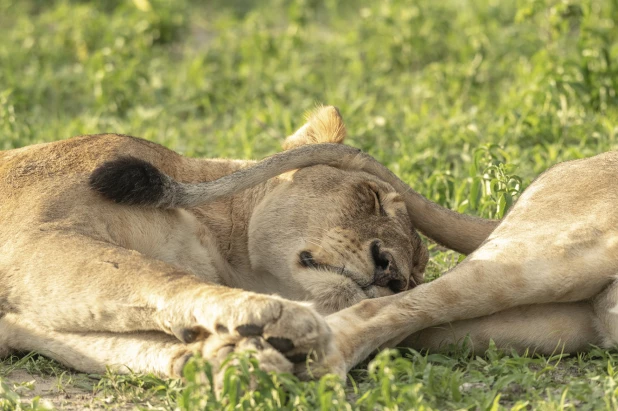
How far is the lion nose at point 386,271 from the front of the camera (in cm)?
411

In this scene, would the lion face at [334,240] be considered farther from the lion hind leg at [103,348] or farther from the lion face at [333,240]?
the lion hind leg at [103,348]

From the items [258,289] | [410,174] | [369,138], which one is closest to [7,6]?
[369,138]

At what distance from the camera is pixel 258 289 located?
4.40m

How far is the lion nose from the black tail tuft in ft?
2.96

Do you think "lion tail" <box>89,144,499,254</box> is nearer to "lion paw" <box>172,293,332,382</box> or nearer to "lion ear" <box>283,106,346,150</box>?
"lion ear" <box>283,106,346,150</box>

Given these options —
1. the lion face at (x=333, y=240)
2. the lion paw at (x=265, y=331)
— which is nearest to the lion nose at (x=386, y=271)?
the lion face at (x=333, y=240)

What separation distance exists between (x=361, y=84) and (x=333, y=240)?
4070mm

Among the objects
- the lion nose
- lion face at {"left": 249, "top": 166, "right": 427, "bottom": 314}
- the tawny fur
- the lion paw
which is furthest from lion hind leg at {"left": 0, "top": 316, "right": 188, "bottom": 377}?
the lion nose

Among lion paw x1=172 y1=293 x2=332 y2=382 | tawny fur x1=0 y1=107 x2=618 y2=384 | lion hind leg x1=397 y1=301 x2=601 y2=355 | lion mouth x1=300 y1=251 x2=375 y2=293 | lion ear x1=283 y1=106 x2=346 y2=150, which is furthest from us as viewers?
lion ear x1=283 y1=106 x2=346 y2=150

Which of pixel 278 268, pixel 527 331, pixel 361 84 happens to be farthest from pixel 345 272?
pixel 361 84

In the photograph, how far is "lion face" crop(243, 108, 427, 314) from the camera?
4094 mm

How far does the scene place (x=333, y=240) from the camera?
4.18 m

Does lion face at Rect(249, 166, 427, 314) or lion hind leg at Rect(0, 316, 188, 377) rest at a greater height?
lion face at Rect(249, 166, 427, 314)

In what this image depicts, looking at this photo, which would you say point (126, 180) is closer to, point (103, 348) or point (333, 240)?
point (103, 348)
